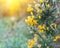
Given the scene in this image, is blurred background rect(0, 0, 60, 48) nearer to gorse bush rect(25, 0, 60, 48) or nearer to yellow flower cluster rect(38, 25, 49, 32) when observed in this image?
gorse bush rect(25, 0, 60, 48)

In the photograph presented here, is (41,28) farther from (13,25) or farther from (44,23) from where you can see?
(13,25)

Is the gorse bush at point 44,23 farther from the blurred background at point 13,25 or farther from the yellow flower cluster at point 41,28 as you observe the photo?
the blurred background at point 13,25

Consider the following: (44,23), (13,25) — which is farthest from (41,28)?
(13,25)

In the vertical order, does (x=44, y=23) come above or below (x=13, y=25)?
below

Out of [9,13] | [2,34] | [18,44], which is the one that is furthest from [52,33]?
[9,13]

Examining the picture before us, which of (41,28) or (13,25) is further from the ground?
(13,25)

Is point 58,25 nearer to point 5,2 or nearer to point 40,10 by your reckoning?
point 40,10

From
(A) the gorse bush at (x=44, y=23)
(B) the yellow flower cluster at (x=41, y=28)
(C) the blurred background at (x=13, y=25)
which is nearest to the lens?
(A) the gorse bush at (x=44, y=23)

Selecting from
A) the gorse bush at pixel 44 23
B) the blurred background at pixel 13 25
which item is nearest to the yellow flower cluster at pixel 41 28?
the gorse bush at pixel 44 23

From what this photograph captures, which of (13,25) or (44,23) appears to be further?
(13,25)
